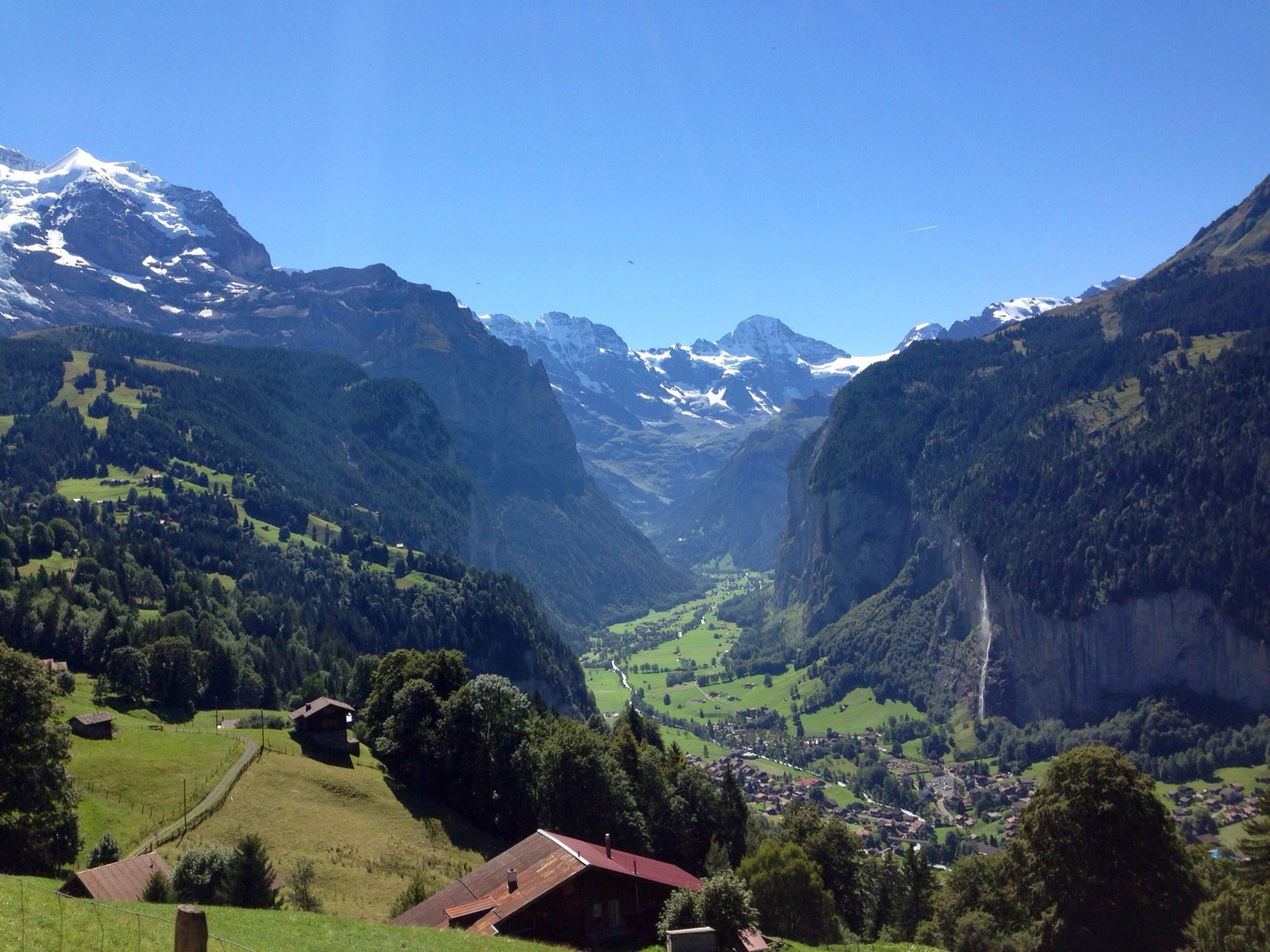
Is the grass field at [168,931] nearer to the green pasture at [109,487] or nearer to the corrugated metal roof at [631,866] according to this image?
the corrugated metal roof at [631,866]

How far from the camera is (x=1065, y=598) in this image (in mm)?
181875

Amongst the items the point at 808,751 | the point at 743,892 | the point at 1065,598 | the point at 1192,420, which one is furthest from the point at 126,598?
the point at 1192,420

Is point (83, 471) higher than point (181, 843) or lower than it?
higher

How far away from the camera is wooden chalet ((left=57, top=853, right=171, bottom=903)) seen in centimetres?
3338

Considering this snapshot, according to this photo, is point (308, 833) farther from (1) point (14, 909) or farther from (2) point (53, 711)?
(1) point (14, 909)

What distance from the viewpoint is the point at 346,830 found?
173ft

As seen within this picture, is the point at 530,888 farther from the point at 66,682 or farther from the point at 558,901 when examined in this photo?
the point at 66,682

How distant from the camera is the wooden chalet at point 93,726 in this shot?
196 feet

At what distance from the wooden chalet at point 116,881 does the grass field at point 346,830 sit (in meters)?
4.87

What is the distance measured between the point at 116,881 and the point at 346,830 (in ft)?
61.2

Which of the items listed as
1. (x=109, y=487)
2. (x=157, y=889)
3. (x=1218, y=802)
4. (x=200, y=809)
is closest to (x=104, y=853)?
(x=157, y=889)

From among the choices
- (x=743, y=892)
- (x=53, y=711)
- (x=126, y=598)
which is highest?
(x=126, y=598)

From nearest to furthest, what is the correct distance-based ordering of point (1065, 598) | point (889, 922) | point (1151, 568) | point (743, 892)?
point (743, 892) < point (889, 922) < point (1151, 568) < point (1065, 598)

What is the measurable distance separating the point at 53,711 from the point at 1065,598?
178943 millimetres
